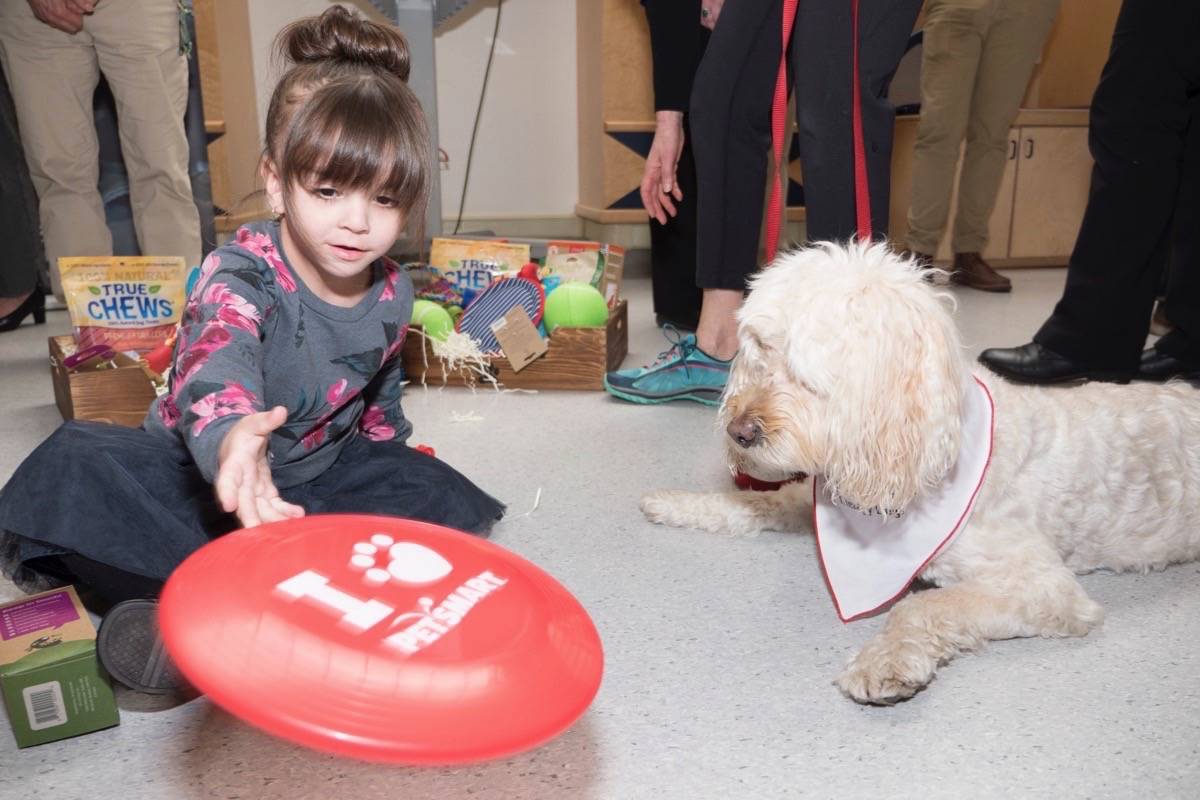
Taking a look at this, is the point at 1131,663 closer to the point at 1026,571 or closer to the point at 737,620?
the point at 1026,571

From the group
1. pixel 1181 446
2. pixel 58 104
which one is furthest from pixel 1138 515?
pixel 58 104

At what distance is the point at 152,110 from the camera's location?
8.75 feet

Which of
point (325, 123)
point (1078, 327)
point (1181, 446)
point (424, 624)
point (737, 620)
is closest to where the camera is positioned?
point (424, 624)

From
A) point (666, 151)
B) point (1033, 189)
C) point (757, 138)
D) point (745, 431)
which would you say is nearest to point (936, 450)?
point (745, 431)

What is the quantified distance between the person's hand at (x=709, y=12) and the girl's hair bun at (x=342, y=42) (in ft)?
4.49

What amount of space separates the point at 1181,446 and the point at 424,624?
3.92 ft

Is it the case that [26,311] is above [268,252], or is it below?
below

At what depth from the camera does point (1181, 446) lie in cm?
136

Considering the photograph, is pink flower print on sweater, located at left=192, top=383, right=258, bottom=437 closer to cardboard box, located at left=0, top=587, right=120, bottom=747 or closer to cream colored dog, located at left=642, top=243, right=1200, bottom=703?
cardboard box, located at left=0, top=587, right=120, bottom=747

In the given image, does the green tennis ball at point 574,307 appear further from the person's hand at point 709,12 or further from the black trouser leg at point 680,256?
the person's hand at point 709,12

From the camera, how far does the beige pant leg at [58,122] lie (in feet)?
8.44

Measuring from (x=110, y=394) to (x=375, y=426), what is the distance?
0.76 meters

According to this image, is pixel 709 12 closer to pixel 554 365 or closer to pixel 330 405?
pixel 554 365

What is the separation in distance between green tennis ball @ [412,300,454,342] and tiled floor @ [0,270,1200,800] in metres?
0.91
